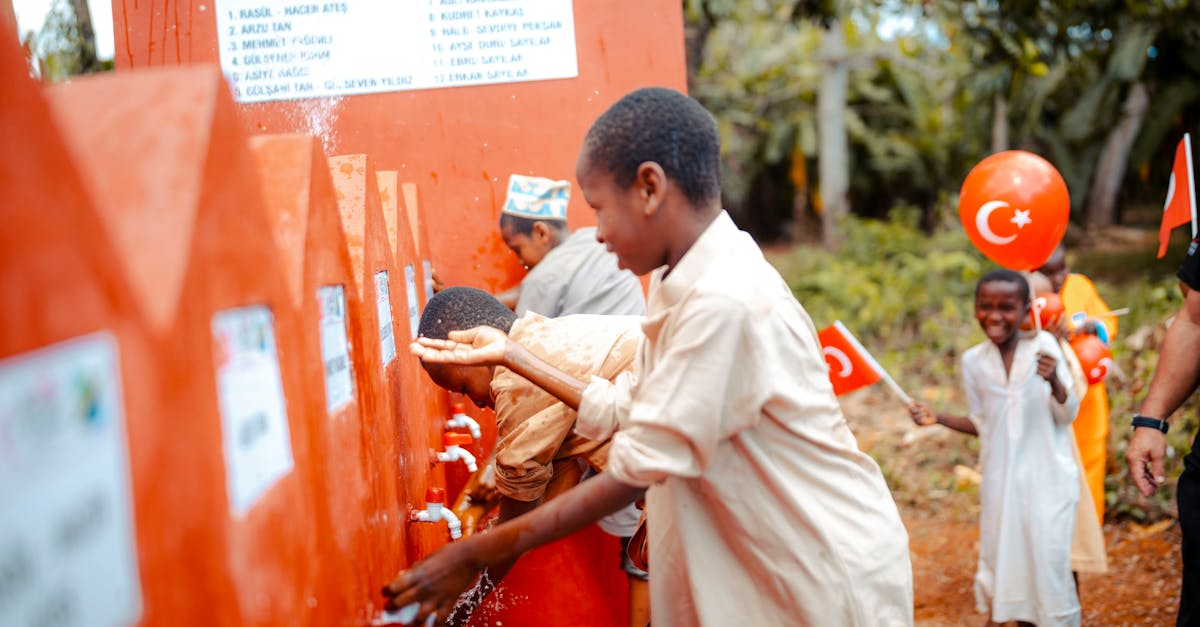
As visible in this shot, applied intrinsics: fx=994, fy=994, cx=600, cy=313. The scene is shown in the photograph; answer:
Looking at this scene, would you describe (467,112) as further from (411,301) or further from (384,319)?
(384,319)

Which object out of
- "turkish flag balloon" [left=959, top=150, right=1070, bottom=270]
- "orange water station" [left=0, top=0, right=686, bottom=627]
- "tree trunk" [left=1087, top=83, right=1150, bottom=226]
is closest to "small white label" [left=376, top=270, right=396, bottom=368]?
"orange water station" [left=0, top=0, right=686, bottom=627]

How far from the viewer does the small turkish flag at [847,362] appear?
4012 millimetres

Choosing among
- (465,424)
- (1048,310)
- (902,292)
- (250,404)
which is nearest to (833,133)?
(902,292)

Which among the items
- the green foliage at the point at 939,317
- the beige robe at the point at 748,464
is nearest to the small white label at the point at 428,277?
the beige robe at the point at 748,464

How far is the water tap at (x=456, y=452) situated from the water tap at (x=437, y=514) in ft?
0.86

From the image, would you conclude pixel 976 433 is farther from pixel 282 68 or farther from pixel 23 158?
pixel 23 158

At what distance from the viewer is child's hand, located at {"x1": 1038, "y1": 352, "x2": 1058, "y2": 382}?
4.02 metres

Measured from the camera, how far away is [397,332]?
2.82 m

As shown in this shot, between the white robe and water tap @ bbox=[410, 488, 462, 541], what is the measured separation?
8.94 feet

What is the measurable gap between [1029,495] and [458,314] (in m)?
2.76

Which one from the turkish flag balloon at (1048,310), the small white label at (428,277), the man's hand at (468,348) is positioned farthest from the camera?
the turkish flag balloon at (1048,310)

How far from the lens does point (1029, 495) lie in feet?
13.9

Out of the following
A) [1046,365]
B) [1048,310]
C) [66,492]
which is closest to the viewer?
[66,492]

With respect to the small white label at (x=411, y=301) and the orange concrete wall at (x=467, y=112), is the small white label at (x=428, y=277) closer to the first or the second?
the orange concrete wall at (x=467, y=112)
